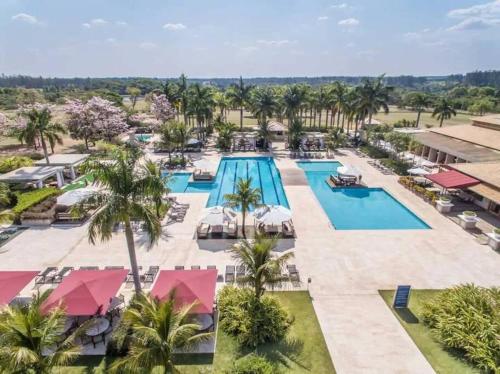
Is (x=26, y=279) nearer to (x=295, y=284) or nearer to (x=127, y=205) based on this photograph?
(x=127, y=205)

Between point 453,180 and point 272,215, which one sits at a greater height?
point 453,180

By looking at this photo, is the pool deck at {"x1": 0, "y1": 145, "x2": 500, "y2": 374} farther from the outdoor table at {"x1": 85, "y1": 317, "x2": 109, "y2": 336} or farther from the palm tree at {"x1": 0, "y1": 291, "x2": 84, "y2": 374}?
the palm tree at {"x1": 0, "y1": 291, "x2": 84, "y2": 374}

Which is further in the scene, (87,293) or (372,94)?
(372,94)

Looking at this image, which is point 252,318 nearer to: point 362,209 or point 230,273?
point 230,273

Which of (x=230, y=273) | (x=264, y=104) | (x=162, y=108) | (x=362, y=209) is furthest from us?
(x=162, y=108)

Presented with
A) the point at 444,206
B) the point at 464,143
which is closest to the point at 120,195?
the point at 444,206

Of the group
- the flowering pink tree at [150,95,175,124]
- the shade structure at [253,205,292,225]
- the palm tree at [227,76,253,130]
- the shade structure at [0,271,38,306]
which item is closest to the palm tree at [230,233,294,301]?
the shade structure at [253,205,292,225]
